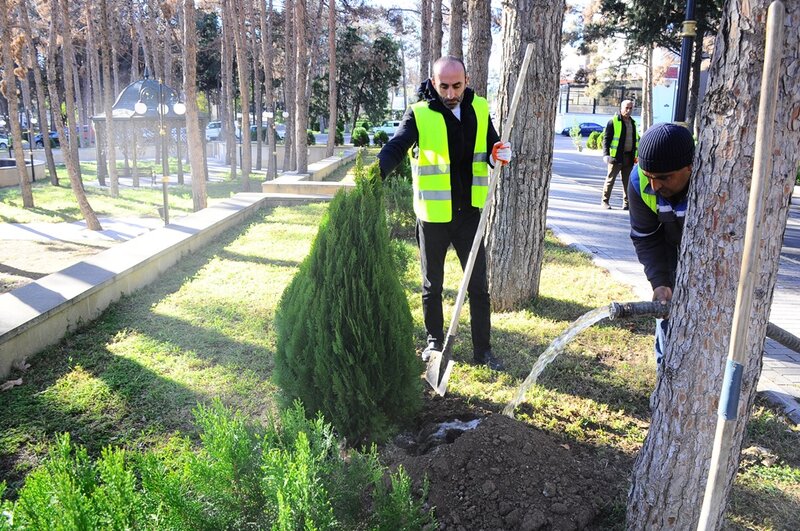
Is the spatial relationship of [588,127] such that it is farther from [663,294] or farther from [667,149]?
[667,149]

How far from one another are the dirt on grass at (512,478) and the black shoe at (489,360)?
1040mm

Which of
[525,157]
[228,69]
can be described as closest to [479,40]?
[525,157]

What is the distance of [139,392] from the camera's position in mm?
3859

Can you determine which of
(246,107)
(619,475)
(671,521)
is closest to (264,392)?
(619,475)

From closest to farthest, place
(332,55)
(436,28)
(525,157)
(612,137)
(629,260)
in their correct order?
(525,157) < (629,260) < (612,137) < (436,28) < (332,55)

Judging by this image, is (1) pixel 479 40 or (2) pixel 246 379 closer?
(2) pixel 246 379

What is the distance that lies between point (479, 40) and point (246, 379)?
719cm

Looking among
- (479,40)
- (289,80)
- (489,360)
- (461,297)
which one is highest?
(289,80)

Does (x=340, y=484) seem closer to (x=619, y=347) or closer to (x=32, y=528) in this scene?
(x=32, y=528)

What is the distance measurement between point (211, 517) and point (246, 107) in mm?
16204

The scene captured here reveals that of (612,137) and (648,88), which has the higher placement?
(648,88)

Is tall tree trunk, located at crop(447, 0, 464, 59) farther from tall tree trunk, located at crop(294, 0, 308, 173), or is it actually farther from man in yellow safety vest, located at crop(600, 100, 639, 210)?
tall tree trunk, located at crop(294, 0, 308, 173)

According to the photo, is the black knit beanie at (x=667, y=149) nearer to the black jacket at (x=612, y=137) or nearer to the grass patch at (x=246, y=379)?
the grass patch at (x=246, y=379)

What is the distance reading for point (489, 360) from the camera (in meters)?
4.18
